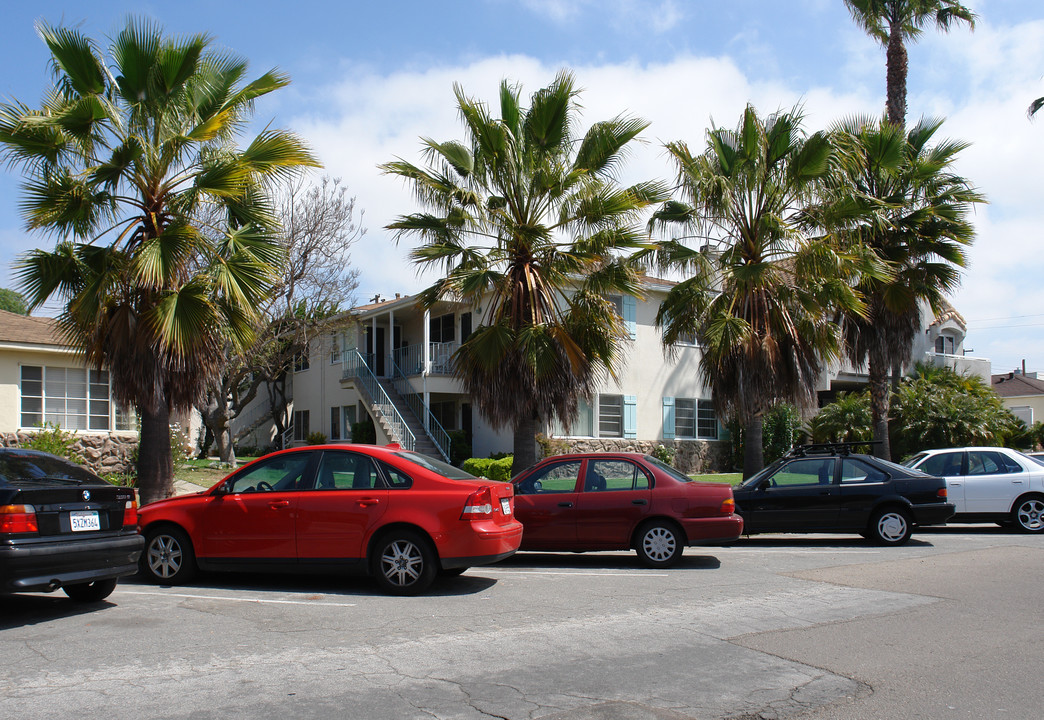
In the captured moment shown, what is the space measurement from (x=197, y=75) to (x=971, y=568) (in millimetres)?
12780

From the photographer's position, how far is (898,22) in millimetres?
25203

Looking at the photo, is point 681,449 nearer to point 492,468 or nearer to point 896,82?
point 492,468

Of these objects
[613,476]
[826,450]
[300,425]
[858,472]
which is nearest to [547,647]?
[613,476]

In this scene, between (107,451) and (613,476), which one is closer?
(613,476)

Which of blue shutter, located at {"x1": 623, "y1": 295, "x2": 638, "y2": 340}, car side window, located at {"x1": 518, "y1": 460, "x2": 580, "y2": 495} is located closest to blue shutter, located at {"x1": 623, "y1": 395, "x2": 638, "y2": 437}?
blue shutter, located at {"x1": 623, "y1": 295, "x2": 638, "y2": 340}

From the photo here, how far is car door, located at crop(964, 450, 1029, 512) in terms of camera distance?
14328 millimetres

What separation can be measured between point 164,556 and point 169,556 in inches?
2.5

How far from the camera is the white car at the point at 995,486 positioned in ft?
46.8

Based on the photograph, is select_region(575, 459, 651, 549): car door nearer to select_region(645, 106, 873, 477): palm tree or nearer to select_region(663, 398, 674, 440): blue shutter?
select_region(645, 106, 873, 477): palm tree

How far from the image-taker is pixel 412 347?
27016mm

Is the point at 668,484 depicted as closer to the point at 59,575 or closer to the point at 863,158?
the point at 59,575

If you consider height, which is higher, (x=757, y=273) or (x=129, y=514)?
(x=757, y=273)

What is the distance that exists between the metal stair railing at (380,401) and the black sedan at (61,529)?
1558cm

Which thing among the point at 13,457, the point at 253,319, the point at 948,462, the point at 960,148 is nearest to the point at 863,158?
the point at 960,148
